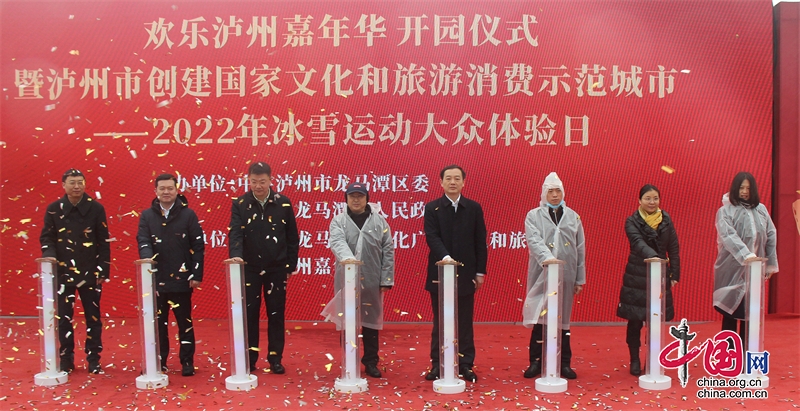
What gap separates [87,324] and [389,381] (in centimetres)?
192

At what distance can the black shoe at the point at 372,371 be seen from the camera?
398cm

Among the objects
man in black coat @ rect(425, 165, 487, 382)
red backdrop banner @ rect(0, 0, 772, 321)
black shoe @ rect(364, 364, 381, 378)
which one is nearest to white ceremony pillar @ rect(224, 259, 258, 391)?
black shoe @ rect(364, 364, 381, 378)

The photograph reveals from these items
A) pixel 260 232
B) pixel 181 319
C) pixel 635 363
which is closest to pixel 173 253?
pixel 181 319

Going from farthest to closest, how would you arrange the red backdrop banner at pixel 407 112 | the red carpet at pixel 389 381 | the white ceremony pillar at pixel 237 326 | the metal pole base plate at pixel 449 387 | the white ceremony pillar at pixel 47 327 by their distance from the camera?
the red backdrop banner at pixel 407 112, the white ceremony pillar at pixel 47 327, the white ceremony pillar at pixel 237 326, the metal pole base plate at pixel 449 387, the red carpet at pixel 389 381

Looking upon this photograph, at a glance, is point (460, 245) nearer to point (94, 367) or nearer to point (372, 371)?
point (372, 371)

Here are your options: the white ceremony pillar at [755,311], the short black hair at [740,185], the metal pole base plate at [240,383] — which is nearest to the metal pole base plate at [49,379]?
the metal pole base plate at [240,383]

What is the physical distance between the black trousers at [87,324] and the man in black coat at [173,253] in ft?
1.37

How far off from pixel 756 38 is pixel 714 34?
336mm

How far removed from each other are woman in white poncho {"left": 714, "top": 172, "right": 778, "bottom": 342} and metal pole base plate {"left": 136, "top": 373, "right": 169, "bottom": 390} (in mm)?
3345

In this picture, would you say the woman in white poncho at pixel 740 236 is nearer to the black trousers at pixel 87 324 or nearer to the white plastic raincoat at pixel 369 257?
the white plastic raincoat at pixel 369 257

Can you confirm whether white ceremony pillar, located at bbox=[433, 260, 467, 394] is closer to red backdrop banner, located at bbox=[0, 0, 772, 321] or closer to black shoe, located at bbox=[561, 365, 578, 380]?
black shoe, located at bbox=[561, 365, 578, 380]

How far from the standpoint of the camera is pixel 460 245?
387 centimetres

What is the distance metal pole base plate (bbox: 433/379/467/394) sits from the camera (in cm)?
361

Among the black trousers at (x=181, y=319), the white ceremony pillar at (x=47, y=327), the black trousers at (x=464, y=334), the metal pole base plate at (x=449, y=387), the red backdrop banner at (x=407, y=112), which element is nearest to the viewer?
the metal pole base plate at (x=449, y=387)
